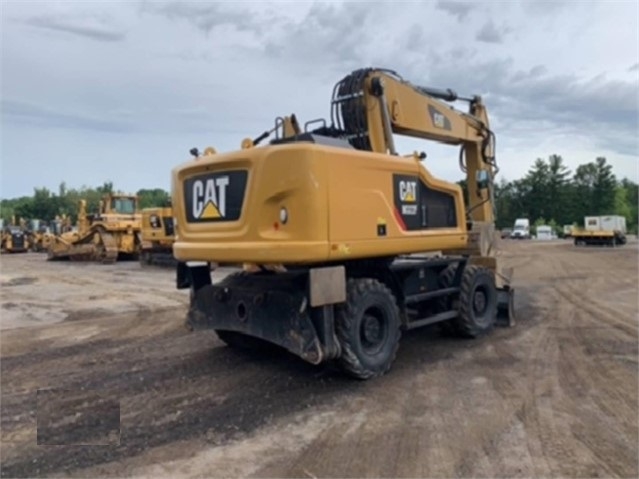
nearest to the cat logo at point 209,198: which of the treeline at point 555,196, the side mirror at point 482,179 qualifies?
the side mirror at point 482,179

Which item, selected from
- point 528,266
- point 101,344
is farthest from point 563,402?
point 528,266

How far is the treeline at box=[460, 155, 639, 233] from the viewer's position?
257 ft

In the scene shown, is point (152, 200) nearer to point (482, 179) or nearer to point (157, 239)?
point (157, 239)

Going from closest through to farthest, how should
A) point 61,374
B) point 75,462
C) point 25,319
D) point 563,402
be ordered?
point 75,462, point 563,402, point 61,374, point 25,319

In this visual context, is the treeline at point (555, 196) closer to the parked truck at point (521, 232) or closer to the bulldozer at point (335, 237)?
the parked truck at point (521, 232)

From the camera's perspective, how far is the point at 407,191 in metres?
5.89

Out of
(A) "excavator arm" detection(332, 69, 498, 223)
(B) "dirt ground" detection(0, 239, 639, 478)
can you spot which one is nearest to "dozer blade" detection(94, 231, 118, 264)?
(B) "dirt ground" detection(0, 239, 639, 478)

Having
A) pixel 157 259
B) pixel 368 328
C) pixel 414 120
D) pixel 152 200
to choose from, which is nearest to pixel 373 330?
pixel 368 328

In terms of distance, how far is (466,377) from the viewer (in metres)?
5.46

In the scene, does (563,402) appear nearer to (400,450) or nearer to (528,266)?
(400,450)

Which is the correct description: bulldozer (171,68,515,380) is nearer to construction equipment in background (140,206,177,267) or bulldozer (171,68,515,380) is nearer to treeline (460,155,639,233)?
construction equipment in background (140,206,177,267)

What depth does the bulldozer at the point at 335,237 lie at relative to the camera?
485cm

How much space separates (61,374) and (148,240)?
14915mm

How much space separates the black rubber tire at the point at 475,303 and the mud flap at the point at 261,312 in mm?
2755
